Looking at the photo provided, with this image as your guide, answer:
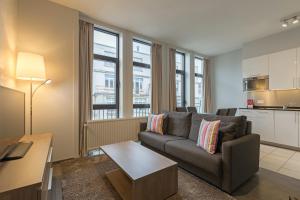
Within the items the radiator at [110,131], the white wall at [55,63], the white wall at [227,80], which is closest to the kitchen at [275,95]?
the white wall at [227,80]

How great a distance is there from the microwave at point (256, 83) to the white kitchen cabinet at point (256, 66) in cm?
11

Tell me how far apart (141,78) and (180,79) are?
1.64 m

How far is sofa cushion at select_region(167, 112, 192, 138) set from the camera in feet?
9.47

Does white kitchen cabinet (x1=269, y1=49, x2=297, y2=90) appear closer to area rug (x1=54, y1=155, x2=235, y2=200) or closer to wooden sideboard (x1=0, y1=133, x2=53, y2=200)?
area rug (x1=54, y1=155, x2=235, y2=200)

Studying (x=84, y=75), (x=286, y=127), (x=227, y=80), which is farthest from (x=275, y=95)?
(x=84, y=75)

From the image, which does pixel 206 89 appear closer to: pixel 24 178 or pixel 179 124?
pixel 179 124

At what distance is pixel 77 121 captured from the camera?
2930mm

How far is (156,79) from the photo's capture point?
4223mm

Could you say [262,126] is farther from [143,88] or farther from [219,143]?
[143,88]

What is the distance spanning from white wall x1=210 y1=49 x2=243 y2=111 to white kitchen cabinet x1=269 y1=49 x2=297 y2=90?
3.86 feet

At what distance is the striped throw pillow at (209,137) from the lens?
200cm

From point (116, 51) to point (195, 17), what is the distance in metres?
1.98

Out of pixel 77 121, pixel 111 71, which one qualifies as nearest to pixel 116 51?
pixel 111 71

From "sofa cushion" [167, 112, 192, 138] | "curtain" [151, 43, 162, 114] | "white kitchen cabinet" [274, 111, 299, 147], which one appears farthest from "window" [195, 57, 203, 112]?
"sofa cushion" [167, 112, 192, 138]
